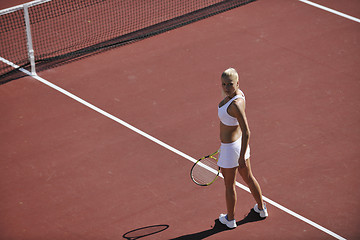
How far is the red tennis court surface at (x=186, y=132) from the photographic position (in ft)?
29.2

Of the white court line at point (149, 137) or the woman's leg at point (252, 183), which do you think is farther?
the white court line at point (149, 137)

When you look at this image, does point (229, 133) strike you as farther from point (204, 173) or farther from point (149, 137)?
point (149, 137)

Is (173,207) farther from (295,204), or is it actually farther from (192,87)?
(192,87)

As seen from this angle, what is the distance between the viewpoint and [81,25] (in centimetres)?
1407

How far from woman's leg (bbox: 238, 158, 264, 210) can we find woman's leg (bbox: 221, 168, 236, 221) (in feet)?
0.44

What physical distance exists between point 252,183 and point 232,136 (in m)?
0.75

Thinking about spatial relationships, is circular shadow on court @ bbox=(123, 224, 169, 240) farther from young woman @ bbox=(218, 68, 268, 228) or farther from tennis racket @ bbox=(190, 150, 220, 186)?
young woman @ bbox=(218, 68, 268, 228)

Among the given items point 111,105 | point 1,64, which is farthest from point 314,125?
point 1,64

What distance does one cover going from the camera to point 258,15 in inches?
559

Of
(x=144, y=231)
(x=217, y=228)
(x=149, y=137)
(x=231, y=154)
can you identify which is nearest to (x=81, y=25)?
(x=149, y=137)

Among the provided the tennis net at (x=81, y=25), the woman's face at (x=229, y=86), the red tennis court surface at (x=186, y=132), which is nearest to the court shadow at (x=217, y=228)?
the red tennis court surface at (x=186, y=132)

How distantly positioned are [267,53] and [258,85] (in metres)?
1.23

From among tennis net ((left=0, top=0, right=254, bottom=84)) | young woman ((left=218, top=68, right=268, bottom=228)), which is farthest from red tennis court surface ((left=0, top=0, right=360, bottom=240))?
young woman ((left=218, top=68, right=268, bottom=228))

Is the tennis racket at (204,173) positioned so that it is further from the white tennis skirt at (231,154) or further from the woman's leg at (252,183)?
the white tennis skirt at (231,154)
